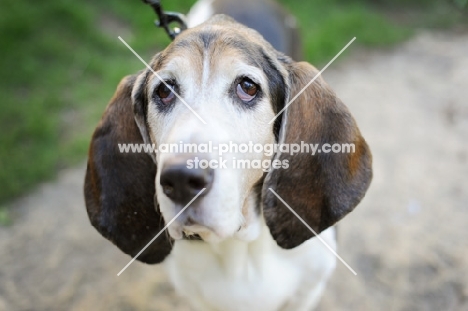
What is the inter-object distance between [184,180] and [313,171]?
0.95m

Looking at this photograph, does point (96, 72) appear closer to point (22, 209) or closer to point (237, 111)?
point (22, 209)

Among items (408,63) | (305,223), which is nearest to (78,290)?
(305,223)

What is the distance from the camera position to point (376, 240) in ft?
13.8

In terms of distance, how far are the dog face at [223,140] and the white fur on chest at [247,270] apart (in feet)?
0.54

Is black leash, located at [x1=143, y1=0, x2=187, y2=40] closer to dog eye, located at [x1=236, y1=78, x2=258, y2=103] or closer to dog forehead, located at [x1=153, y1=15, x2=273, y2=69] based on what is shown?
dog forehead, located at [x1=153, y1=15, x2=273, y2=69]

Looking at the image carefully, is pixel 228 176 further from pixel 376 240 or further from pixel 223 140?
pixel 376 240

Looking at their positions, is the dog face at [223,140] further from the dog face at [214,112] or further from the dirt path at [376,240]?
the dirt path at [376,240]

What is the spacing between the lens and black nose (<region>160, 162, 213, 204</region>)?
1917mm

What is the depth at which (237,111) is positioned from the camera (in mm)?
2357

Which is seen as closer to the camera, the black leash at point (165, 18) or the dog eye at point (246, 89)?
the dog eye at point (246, 89)

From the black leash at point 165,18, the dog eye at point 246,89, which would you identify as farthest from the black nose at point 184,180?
the black leash at point 165,18

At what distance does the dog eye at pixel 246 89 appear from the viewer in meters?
2.40

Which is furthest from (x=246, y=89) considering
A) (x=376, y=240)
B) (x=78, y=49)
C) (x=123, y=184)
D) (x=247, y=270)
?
(x=78, y=49)

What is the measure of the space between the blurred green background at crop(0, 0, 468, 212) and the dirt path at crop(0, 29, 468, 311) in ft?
1.93
